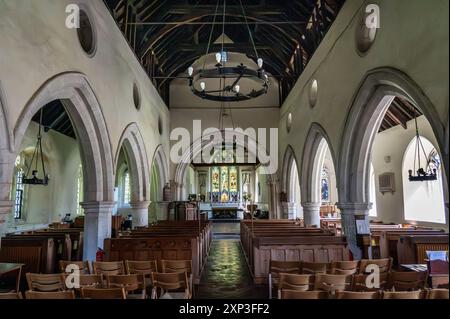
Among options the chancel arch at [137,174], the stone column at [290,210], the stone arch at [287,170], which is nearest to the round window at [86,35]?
the chancel arch at [137,174]

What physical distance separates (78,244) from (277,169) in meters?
10.3

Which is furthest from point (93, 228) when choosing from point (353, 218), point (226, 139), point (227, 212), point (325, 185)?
point (227, 212)

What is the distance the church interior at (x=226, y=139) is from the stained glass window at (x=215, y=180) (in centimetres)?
891

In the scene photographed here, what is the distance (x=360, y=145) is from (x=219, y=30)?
8.86m

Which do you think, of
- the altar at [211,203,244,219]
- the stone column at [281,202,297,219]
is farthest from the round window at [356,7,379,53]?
the altar at [211,203,244,219]

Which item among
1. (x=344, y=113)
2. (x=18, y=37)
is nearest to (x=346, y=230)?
(x=344, y=113)

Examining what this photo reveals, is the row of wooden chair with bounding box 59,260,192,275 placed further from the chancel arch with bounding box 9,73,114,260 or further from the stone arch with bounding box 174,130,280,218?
the stone arch with bounding box 174,130,280,218

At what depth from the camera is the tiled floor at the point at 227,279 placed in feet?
18.7

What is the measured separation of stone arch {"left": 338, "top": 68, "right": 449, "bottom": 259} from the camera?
639cm

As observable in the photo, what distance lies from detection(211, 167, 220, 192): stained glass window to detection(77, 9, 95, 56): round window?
19.2 meters

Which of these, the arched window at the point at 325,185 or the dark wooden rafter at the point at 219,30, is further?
the arched window at the point at 325,185

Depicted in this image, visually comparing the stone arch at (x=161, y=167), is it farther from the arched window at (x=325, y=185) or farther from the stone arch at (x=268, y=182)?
the arched window at (x=325, y=185)

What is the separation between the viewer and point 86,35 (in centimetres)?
696
